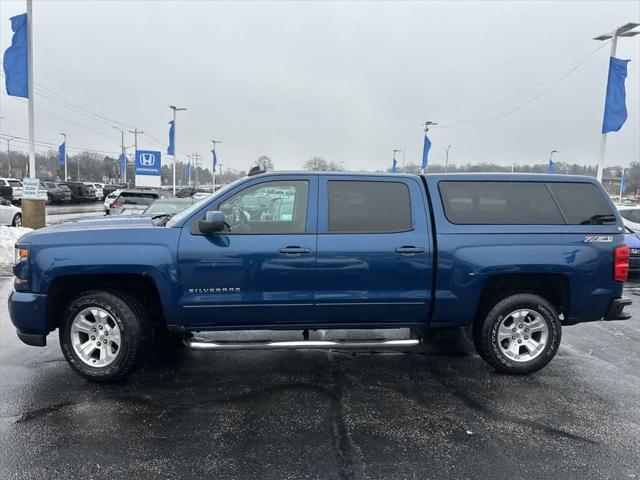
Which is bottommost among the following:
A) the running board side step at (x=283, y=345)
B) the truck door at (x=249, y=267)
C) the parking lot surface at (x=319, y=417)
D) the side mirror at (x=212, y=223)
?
the parking lot surface at (x=319, y=417)

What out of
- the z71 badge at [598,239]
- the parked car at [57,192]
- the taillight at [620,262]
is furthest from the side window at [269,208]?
the parked car at [57,192]

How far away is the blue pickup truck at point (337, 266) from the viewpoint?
4.39 metres

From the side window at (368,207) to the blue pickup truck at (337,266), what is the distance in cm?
1

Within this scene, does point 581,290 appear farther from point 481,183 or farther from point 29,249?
point 29,249

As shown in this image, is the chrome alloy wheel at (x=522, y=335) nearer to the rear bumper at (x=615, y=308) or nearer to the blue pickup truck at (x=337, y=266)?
the blue pickup truck at (x=337, y=266)

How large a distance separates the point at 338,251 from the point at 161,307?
1.72 metres

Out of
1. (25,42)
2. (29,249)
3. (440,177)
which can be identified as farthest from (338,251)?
(25,42)

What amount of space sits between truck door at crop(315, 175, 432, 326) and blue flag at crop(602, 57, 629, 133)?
15189 millimetres

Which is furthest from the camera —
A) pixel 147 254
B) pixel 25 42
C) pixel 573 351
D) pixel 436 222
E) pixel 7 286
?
pixel 25 42

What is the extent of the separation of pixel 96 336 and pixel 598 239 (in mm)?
4874

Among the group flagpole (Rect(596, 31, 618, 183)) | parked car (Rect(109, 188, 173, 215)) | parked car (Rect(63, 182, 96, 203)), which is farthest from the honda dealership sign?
flagpole (Rect(596, 31, 618, 183))

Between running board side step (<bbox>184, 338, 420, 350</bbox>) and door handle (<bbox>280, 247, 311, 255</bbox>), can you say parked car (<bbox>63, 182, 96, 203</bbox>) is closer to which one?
running board side step (<bbox>184, 338, 420, 350</bbox>)

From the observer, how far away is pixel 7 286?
885 centimetres

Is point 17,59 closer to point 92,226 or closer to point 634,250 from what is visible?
point 92,226
